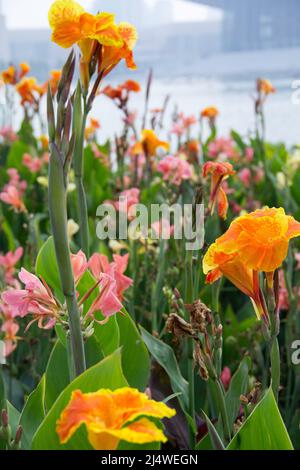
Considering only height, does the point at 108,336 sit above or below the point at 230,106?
below

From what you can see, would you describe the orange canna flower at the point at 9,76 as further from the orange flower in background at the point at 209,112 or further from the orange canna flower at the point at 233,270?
the orange canna flower at the point at 233,270

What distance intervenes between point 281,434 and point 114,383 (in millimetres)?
88

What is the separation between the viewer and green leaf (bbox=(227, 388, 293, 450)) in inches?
14.1

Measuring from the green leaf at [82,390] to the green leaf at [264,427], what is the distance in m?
0.07

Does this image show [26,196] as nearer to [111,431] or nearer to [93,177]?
[93,177]

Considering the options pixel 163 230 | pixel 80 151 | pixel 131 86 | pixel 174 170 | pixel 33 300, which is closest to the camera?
pixel 33 300

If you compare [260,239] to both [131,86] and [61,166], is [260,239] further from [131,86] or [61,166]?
[131,86]

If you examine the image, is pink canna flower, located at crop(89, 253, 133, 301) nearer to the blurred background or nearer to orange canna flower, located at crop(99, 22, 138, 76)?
orange canna flower, located at crop(99, 22, 138, 76)

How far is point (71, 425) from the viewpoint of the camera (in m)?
0.28

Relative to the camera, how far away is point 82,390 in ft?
1.14

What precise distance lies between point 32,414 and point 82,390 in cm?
9

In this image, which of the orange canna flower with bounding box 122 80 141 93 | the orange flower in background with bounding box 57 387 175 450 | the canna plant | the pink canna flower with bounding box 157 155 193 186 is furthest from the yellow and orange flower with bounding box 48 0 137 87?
the orange canna flower with bounding box 122 80 141 93

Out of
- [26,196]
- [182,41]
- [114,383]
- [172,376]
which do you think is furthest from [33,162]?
[182,41]

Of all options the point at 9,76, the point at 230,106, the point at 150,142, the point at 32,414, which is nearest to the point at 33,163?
the point at 9,76
